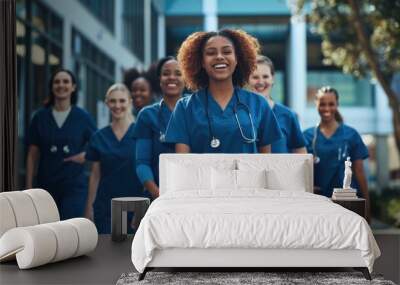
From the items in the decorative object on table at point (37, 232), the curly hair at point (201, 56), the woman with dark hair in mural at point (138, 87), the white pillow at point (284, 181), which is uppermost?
the curly hair at point (201, 56)

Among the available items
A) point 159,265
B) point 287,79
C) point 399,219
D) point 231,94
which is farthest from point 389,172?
point 159,265

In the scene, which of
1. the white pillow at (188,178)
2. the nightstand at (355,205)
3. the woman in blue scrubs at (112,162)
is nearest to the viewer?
the nightstand at (355,205)

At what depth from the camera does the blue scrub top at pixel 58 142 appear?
7398mm

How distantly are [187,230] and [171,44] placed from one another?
10.4 ft

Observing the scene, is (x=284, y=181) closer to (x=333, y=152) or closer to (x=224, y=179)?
(x=224, y=179)

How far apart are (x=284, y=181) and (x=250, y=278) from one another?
168cm

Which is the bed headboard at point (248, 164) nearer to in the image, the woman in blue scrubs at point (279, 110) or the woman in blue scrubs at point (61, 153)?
the woman in blue scrubs at point (279, 110)

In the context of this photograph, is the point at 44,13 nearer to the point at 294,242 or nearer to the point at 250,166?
the point at 250,166

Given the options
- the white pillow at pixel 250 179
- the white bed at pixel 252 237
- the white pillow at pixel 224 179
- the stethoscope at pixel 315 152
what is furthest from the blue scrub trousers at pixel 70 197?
the white bed at pixel 252 237

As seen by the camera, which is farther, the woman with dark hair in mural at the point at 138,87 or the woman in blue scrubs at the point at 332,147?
the woman with dark hair in mural at the point at 138,87

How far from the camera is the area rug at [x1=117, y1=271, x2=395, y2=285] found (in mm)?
4648

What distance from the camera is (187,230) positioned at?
4641mm

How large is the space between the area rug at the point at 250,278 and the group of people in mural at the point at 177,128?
2141 mm

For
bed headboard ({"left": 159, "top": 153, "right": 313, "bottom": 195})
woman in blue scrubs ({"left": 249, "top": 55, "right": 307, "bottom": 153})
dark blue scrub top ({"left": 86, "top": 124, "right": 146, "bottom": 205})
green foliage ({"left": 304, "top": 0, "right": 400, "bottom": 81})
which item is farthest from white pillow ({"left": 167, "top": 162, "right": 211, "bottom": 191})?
green foliage ({"left": 304, "top": 0, "right": 400, "bottom": 81})
